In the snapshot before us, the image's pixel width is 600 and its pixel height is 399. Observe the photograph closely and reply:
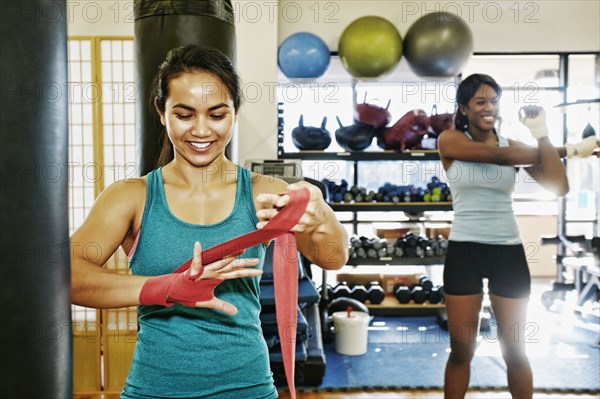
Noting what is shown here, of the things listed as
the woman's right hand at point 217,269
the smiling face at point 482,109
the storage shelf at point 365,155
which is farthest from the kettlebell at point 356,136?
the woman's right hand at point 217,269

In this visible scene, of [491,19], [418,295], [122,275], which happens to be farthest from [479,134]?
[491,19]

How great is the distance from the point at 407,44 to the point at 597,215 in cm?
289

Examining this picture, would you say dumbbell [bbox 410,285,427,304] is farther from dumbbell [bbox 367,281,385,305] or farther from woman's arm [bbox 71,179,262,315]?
woman's arm [bbox 71,179,262,315]

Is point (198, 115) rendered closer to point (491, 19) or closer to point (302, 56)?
point (302, 56)

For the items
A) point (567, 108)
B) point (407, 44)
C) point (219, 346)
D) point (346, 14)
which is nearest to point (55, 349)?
point (219, 346)

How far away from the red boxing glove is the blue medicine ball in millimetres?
3762

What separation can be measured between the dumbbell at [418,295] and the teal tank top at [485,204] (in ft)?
9.28

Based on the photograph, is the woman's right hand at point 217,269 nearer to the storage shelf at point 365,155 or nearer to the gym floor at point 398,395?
the gym floor at point 398,395

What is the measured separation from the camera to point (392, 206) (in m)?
5.00

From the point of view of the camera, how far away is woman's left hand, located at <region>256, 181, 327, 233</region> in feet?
3.33

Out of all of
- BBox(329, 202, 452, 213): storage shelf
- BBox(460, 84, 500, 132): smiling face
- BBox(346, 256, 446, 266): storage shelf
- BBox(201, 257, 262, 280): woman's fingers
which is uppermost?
BBox(460, 84, 500, 132): smiling face

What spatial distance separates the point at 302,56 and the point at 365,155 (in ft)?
3.35

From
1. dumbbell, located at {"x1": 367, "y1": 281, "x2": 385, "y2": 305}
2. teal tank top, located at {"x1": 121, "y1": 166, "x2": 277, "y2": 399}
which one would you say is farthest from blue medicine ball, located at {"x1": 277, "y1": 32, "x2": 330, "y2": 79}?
teal tank top, located at {"x1": 121, "y1": 166, "x2": 277, "y2": 399}

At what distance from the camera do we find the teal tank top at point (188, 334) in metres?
1.20
